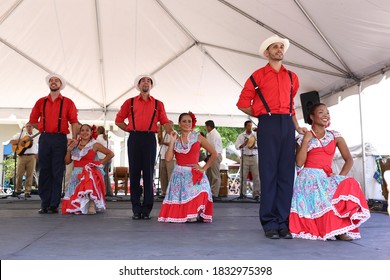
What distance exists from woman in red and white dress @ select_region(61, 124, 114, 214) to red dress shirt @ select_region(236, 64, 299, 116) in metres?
2.68

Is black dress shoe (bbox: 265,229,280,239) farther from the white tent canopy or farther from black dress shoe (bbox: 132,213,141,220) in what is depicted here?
the white tent canopy

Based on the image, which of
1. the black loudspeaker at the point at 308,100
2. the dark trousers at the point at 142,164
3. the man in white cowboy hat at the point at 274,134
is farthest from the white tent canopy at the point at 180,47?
the dark trousers at the point at 142,164

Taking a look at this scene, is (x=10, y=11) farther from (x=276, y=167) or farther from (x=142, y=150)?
(x=276, y=167)

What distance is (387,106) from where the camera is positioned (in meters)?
7.76

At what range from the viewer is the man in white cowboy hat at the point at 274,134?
3369 mm

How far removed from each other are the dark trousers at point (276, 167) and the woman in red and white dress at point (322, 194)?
0.10 meters

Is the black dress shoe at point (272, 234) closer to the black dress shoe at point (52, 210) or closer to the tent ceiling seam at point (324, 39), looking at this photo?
the black dress shoe at point (52, 210)

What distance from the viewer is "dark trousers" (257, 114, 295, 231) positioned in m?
3.37

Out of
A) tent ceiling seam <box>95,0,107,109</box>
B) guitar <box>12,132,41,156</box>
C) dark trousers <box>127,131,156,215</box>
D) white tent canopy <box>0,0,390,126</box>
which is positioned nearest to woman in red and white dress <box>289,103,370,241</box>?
dark trousers <box>127,131,156,215</box>

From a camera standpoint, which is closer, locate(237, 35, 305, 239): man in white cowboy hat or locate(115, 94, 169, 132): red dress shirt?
locate(237, 35, 305, 239): man in white cowboy hat

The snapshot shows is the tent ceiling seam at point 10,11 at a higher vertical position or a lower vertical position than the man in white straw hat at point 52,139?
higher

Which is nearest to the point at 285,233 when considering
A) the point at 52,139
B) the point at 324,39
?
the point at 52,139

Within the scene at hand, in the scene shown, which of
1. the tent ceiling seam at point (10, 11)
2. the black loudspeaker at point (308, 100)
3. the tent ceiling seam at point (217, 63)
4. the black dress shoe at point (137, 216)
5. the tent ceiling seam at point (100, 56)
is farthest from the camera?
the tent ceiling seam at point (217, 63)
